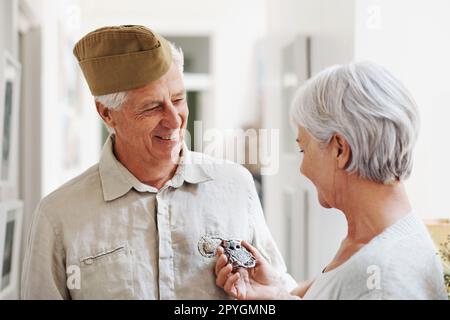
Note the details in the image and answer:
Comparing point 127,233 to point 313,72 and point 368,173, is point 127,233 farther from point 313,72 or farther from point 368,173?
point 313,72

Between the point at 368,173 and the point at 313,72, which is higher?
the point at 313,72

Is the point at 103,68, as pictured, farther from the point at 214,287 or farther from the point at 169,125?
the point at 214,287

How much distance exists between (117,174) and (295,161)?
3.13ft

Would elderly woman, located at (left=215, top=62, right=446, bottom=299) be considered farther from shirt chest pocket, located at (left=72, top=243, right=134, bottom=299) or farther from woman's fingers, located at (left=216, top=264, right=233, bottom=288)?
shirt chest pocket, located at (left=72, top=243, right=134, bottom=299)

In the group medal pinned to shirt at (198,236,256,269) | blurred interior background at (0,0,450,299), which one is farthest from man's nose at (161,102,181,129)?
medal pinned to shirt at (198,236,256,269)

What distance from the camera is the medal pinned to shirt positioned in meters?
1.03

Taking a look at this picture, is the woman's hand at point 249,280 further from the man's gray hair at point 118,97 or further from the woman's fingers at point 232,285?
the man's gray hair at point 118,97

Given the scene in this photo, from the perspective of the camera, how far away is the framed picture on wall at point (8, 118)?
1394mm

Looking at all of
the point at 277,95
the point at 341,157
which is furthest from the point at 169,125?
the point at 277,95

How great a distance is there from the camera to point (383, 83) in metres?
0.91

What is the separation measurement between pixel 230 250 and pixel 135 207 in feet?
0.62

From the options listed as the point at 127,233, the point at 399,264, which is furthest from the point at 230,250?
the point at 399,264

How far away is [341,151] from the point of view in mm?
953

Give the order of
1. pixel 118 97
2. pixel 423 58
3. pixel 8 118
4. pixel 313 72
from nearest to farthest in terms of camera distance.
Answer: pixel 118 97 → pixel 423 58 → pixel 8 118 → pixel 313 72
